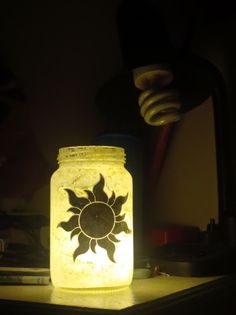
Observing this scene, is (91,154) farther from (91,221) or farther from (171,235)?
(171,235)

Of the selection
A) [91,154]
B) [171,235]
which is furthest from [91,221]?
[171,235]

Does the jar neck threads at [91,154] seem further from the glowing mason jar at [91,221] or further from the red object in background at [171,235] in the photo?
the red object in background at [171,235]

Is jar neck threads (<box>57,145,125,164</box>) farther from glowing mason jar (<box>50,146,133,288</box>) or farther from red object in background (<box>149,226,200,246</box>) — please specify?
red object in background (<box>149,226,200,246</box>)

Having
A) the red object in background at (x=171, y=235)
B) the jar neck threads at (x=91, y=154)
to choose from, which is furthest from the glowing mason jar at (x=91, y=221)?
the red object in background at (x=171, y=235)

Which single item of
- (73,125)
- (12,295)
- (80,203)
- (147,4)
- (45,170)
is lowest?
(12,295)

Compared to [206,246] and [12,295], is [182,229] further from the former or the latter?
[12,295]

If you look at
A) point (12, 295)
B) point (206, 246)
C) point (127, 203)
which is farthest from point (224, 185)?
point (12, 295)
